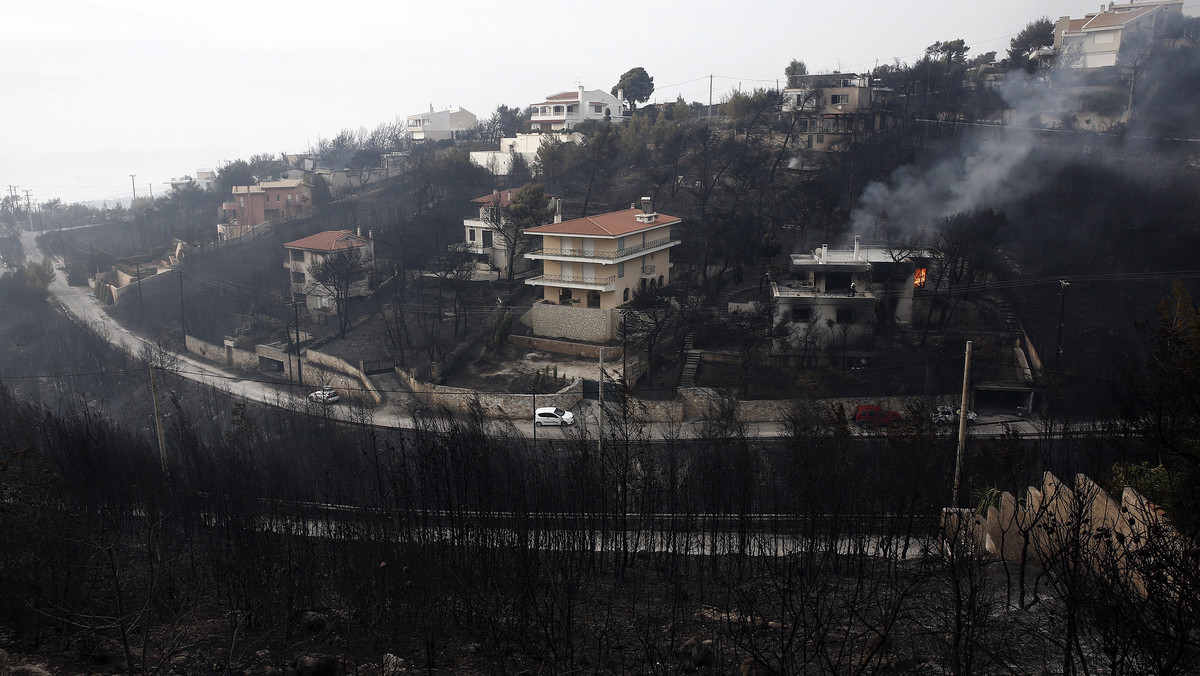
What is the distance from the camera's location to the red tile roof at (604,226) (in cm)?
2659

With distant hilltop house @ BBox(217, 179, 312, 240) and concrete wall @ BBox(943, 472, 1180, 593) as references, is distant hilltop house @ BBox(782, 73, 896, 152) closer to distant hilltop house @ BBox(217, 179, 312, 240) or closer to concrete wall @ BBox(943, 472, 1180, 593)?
distant hilltop house @ BBox(217, 179, 312, 240)

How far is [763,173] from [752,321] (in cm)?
1507

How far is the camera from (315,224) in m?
40.7

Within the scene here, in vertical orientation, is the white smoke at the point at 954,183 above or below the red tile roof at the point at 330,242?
above

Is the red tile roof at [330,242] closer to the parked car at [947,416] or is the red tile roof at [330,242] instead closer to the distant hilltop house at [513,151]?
the distant hilltop house at [513,151]

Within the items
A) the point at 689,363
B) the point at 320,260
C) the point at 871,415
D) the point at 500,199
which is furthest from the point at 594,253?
the point at 320,260

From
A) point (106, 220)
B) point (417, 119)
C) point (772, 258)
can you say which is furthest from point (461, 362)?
point (106, 220)

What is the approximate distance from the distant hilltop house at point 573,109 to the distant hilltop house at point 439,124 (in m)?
9.21

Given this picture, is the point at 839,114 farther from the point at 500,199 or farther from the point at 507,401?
the point at 507,401

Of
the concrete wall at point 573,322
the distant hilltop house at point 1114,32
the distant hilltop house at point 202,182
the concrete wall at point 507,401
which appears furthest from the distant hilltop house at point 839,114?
the distant hilltop house at point 202,182

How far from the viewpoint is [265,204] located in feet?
142

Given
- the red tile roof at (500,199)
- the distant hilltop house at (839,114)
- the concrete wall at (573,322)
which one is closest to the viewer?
the concrete wall at (573,322)

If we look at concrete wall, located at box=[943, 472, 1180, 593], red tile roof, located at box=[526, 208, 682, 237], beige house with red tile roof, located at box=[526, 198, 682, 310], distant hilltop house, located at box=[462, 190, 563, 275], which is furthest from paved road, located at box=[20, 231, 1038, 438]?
distant hilltop house, located at box=[462, 190, 563, 275]

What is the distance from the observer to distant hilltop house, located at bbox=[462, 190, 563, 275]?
31.5 meters
